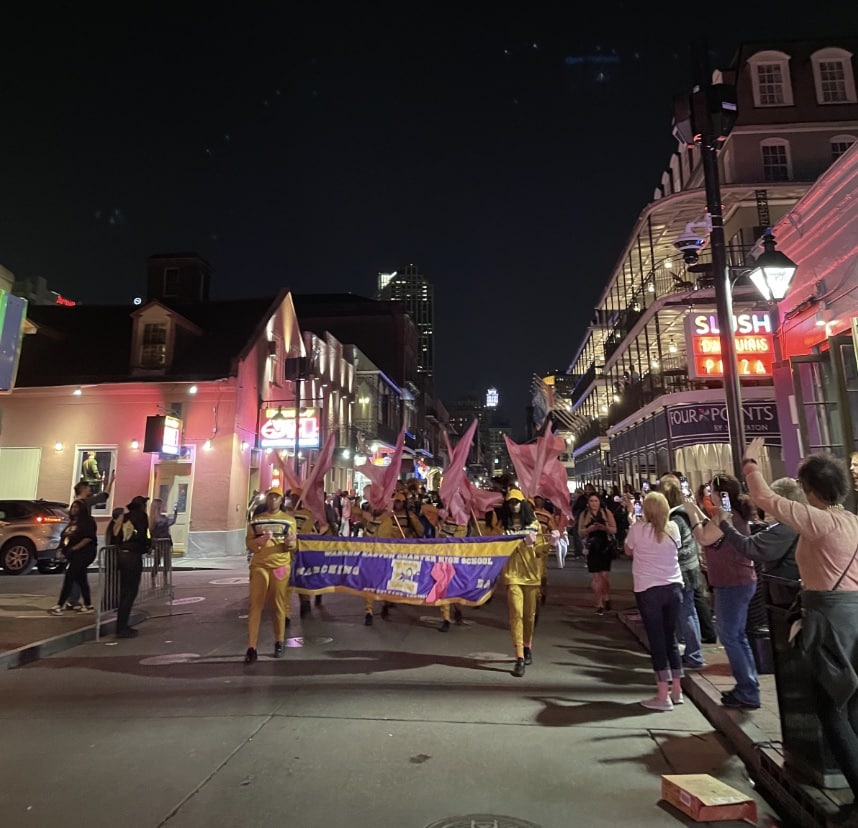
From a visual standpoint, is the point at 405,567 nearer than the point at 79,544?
Yes

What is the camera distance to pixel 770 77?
23078mm

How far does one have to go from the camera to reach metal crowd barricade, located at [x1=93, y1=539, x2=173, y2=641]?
8719mm

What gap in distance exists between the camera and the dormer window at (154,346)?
66.1 feet

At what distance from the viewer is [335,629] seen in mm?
9117

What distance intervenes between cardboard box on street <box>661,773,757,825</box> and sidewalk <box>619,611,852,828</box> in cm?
28

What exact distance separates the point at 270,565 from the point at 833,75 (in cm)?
2761

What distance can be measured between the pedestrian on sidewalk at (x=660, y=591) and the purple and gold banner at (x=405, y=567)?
6.04ft

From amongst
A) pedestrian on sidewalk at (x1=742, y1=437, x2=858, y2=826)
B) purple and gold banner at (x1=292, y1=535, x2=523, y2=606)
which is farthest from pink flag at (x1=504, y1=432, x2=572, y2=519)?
pedestrian on sidewalk at (x1=742, y1=437, x2=858, y2=826)

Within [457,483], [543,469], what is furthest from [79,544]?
[543,469]

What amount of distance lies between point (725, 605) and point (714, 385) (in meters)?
15.2

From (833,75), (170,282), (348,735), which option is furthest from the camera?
(170,282)

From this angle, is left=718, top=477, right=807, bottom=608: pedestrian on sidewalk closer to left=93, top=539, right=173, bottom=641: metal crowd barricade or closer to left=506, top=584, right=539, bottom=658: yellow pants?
left=506, top=584, right=539, bottom=658: yellow pants

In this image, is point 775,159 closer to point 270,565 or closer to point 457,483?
point 457,483

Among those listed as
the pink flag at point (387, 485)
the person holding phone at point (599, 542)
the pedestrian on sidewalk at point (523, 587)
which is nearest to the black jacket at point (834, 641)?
the pedestrian on sidewalk at point (523, 587)
